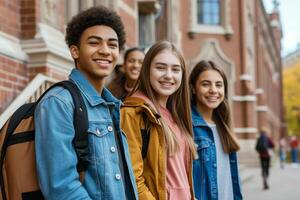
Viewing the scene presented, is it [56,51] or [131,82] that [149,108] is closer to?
[131,82]

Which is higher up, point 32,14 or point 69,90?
point 32,14

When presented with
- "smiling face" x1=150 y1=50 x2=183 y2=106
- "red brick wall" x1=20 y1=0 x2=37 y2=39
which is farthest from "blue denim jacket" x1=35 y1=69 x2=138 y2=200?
"red brick wall" x1=20 y1=0 x2=37 y2=39

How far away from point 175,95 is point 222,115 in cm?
77

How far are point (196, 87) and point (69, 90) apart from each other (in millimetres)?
1732

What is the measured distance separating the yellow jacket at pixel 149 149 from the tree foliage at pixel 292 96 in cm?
6016

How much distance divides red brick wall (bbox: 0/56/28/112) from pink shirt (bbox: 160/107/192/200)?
2381 millimetres

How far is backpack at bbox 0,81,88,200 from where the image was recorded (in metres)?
2.18

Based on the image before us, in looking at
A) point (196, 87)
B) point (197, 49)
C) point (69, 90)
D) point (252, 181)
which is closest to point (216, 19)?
point (197, 49)

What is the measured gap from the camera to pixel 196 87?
3.90 m

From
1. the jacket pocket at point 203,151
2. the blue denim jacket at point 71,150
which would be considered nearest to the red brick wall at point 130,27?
the jacket pocket at point 203,151

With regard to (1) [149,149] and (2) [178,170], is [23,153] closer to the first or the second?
(1) [149,149]

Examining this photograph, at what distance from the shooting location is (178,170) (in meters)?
3.06

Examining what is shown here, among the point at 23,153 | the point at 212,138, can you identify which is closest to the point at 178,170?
Answer: the point at 212,138

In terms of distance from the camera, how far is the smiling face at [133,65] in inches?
177
